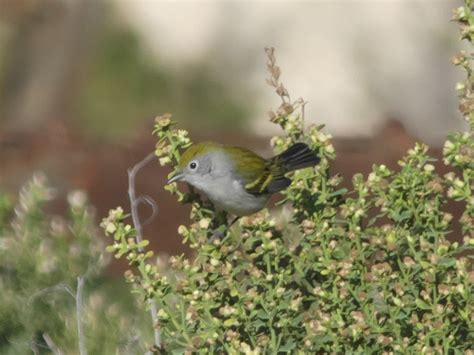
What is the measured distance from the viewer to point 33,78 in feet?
45.6

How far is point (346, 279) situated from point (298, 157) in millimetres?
767

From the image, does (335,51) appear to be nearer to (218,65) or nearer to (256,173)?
(218,65)

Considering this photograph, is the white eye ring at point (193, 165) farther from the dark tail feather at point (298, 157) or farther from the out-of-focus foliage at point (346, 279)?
the out-of-focus foliage at point (346, 279)

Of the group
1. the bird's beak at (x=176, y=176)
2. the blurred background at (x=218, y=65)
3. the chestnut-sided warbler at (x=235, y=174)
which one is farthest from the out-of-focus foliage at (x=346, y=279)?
the blurred background at (x=218, y=65)

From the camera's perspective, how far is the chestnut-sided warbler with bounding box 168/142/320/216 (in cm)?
605

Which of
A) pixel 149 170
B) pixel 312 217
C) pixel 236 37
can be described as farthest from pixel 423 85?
pixel 312 217

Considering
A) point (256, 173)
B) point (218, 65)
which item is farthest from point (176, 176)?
point (218, 65)

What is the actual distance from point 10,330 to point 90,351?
55cm

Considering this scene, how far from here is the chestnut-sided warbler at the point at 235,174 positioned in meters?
6.05

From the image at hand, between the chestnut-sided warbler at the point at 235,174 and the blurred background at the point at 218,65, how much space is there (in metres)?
5.16

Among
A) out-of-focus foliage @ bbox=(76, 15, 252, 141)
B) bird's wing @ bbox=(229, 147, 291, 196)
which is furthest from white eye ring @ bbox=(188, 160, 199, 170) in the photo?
out-of-focus foliage @ bbox=(76, 15, 252, 141)

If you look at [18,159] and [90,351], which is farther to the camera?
[18,159]

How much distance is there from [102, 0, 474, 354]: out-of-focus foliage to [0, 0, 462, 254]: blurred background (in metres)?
6.74

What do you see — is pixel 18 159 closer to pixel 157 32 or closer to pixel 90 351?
pixel 157 32
